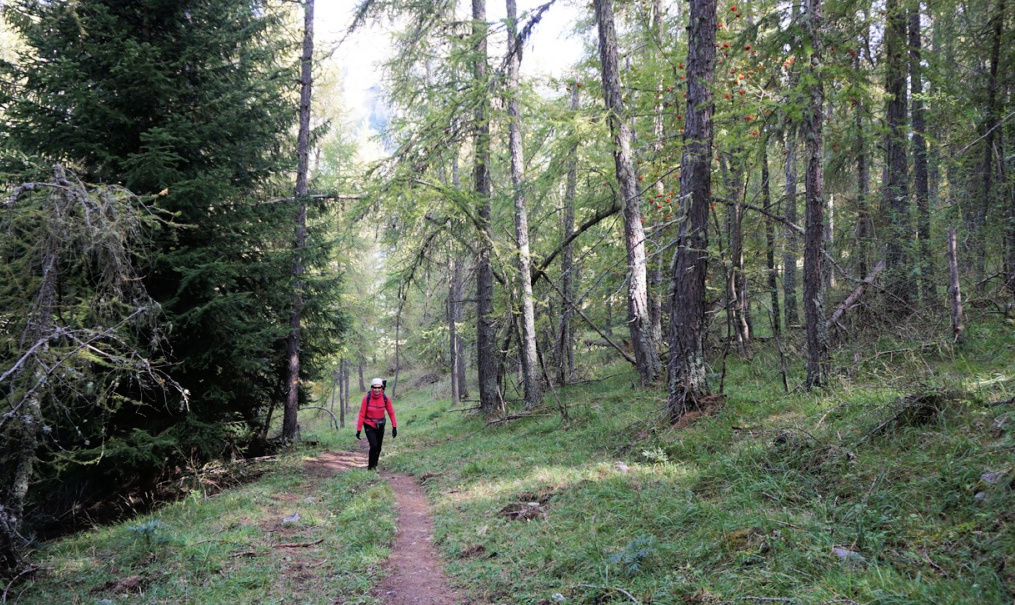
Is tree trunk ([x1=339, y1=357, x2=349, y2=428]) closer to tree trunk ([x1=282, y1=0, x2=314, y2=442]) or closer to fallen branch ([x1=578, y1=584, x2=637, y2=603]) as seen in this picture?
tree trunk ([x1=282, y1=0, x2=314, y2=442])

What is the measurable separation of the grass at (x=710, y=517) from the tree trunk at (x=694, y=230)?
1.86 ft

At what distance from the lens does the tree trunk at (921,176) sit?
8961 millimetres

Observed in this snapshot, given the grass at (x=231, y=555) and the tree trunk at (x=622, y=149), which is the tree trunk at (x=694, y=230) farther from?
the grass at (x=231, y=555)

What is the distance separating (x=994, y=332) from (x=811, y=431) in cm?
437

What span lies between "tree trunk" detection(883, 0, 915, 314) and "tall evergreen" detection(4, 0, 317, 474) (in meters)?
12.3

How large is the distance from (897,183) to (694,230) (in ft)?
20.1

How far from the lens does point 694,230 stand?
7500 mm

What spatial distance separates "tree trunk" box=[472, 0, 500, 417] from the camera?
39.7ft

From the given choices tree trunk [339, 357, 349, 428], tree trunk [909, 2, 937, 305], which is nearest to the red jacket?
tree trunk [909, 2, 937, 305]

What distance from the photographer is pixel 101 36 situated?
9.88 metres

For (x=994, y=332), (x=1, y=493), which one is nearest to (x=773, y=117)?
(x=994, y=332)

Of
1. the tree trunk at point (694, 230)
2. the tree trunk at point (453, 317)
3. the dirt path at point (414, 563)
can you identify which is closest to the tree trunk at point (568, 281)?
the tree trunk at point (453, 317)

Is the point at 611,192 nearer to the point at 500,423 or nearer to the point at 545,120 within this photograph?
the point at 545,120

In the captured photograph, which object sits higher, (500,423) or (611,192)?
(611,192)
